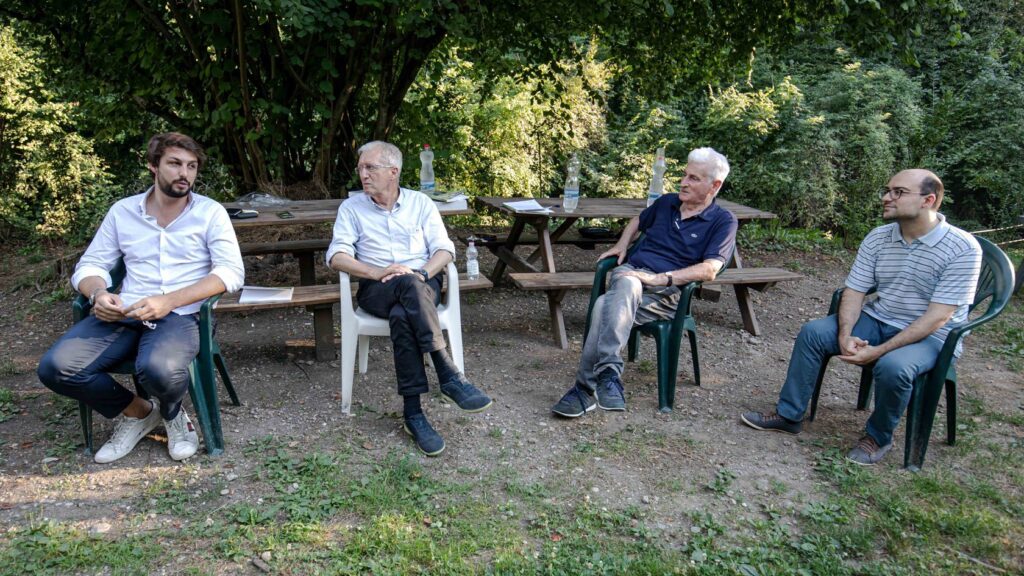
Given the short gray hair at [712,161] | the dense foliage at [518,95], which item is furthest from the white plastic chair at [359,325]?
the dense foliage at [518,95]

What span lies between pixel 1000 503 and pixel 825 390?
1.18 m

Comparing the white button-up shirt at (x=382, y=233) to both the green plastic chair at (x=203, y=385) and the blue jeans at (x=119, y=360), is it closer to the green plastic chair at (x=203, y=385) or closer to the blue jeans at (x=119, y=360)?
the green plastic chair at (x=203, y=385)

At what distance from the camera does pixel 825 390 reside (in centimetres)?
394

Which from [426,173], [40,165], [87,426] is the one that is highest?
[426,173]

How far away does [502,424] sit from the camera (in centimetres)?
336

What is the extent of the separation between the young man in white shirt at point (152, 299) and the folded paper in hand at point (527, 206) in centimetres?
193

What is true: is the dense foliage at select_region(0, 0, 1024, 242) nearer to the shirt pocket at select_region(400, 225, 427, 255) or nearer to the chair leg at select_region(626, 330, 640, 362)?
the shirt pocket at select_region(400, 225, 427, 255)

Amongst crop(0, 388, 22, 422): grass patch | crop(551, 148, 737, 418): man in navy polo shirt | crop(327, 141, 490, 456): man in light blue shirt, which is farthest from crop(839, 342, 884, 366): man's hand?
crop(0, 388, 22, 422): grass patch

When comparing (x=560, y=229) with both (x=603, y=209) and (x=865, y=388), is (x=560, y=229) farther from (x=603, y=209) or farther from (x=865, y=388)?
(x=865, y=388)

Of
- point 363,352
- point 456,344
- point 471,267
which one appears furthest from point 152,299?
point 471,267

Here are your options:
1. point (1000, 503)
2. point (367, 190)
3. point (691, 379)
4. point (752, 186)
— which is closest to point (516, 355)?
point (691, 379)

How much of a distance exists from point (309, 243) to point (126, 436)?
84.8 inches

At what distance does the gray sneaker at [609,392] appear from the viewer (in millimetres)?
3459

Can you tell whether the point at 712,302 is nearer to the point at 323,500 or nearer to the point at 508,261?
the point at 508,261
